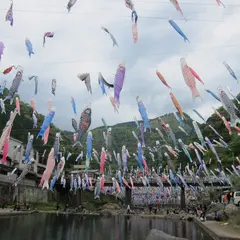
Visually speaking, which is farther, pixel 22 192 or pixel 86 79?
pixel 22 192

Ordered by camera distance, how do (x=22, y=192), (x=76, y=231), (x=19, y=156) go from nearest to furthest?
(x=76, y=231), (x=22, y=192), (x=19, y=156)

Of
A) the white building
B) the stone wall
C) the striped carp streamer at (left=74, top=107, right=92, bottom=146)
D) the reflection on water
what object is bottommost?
the reflection on water

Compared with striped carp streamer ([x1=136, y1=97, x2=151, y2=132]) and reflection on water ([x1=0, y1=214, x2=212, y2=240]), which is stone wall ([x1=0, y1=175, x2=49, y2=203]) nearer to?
reflection on water ([x1=0, y1=214, x2=212, y2=240])

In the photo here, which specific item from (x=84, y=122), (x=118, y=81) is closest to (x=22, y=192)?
(x=84, y=122)

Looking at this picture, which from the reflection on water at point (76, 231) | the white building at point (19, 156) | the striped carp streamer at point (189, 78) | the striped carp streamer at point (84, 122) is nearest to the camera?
the striped carp streamer at point (189, 78)

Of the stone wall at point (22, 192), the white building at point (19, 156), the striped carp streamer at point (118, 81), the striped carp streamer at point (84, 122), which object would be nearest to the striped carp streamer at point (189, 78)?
the striped carp streamer at point (118, 81)

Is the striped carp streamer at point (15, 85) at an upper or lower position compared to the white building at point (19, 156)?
lower

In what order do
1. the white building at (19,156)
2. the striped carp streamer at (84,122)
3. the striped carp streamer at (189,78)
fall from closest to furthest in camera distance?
the striped carp streamer at (189,78) → the striped carp streamer at (84,122) → the white building at (19,156)

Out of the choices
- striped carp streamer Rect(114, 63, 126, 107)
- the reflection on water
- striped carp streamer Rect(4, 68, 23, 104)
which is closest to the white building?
the reflection on water

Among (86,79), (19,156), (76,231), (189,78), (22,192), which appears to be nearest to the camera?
(189,78)

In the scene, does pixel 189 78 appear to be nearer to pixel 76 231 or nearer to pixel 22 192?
pixel 76 231

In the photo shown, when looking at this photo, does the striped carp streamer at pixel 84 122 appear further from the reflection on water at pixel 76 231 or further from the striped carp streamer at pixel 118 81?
the reflection on water at pixel 76 231

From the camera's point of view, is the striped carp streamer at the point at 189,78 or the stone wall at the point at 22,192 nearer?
the striped carp streamer at the point at 189,78

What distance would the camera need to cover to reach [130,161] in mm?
86562
